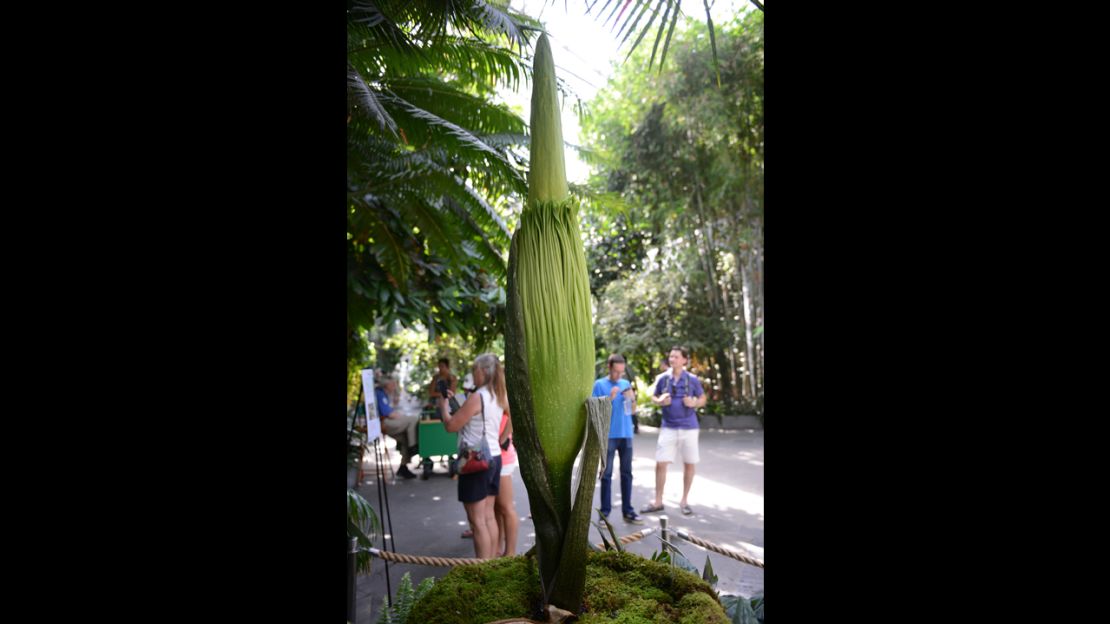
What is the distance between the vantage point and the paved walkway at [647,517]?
14.3 ft

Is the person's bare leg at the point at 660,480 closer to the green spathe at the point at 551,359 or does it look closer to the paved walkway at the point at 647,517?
the paved walkway at the point at 647,517

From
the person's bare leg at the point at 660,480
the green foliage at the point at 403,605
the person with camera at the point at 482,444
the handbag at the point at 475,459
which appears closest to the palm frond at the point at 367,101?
the green foliage at the point at 403,605

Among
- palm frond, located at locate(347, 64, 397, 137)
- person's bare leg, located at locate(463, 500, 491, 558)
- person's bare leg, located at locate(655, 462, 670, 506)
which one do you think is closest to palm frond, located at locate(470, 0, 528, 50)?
palm frond, located at locate(347, 64, 397, 137)

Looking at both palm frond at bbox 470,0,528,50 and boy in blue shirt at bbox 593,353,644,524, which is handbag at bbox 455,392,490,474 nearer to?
boy in blue shirt at bbox 593,353,644,524

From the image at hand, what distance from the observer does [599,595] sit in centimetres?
135

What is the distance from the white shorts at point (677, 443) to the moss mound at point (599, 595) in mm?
4233

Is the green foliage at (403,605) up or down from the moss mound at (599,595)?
down

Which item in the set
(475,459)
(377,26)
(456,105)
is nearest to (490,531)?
(475,459)

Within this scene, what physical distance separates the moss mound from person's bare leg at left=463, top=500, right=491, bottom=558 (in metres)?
2.66

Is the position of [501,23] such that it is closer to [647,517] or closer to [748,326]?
[647,517]
